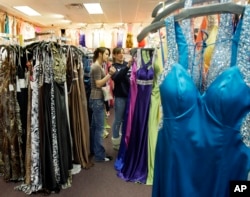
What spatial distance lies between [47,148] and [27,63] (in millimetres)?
889

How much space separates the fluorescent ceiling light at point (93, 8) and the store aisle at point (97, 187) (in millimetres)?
4976

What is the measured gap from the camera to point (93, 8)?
6.98 meters

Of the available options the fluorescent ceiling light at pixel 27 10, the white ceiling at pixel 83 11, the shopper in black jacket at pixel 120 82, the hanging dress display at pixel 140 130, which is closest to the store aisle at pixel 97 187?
the hanging dress display at pixel 140 130

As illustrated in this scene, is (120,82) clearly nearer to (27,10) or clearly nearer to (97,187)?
(97,187)

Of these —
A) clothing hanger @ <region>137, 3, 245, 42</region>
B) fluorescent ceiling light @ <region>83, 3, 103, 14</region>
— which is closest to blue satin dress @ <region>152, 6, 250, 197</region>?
clothing hanger @ <region>137, 3, 245, 42</region>

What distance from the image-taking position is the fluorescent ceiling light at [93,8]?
6.52m

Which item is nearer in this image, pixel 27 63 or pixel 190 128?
pixel 190 128

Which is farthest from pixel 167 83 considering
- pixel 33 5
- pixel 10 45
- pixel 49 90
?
pixel 33 5

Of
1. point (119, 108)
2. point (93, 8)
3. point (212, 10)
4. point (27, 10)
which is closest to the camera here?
point (212, 10)

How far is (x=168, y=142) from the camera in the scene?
2.82ft

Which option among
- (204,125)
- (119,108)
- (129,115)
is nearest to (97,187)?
(129,115)

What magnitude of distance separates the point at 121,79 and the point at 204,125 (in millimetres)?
2406

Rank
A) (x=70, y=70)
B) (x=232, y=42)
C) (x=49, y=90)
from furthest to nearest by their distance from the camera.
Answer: (x=70, y=70), (x=49, y=90), (x=232, y=42)

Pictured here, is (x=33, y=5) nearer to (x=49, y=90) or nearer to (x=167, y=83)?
(x=49, y=90)
